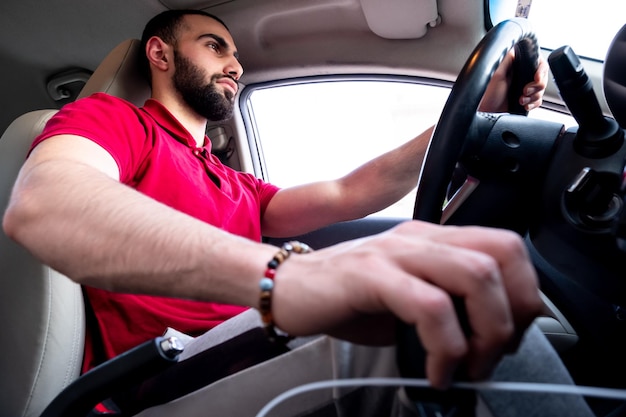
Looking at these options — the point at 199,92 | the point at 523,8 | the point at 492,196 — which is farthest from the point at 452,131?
the point at 199,92

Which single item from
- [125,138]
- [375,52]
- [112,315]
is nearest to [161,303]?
[112,315]

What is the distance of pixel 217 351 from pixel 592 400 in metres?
0.62

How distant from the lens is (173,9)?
60.1 inches

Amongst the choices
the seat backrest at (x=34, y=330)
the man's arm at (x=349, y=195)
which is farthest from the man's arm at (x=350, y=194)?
the seat backrest at (x=34, y=330)

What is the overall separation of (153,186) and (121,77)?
1.18 ft

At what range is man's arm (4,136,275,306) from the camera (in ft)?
1.34

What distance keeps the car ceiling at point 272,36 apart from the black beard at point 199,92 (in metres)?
0.23

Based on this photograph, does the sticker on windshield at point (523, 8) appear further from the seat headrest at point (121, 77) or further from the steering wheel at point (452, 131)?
the seat headrest at point (121, 77)

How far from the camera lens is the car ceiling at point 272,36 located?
4.39 ft

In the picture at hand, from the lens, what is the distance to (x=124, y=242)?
1.47ft

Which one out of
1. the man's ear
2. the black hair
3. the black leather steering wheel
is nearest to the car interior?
the black leather steering wheel

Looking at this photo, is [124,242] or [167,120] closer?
[124,242]

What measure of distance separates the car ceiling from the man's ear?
0.53 ft

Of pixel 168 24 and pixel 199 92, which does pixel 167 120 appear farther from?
pixel 168 24
